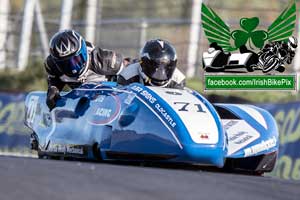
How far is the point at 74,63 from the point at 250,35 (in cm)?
238

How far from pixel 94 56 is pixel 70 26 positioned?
7208 mm

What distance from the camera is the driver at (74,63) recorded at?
35.3 feet

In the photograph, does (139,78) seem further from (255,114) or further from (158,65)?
(255,114)

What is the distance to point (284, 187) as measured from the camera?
719 centimetres

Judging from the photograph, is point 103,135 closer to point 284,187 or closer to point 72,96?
point 72,96

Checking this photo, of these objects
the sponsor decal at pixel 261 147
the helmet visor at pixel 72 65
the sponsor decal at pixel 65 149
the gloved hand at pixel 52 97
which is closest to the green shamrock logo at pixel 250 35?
the sponsor decal at pixel 261 147

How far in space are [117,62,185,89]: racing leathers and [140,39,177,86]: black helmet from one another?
0.08 metres

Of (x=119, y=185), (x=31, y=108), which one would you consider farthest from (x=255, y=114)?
(x=119, y=185)

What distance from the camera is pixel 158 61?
32.4 feet

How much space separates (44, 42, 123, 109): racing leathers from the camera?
11.0 meters
